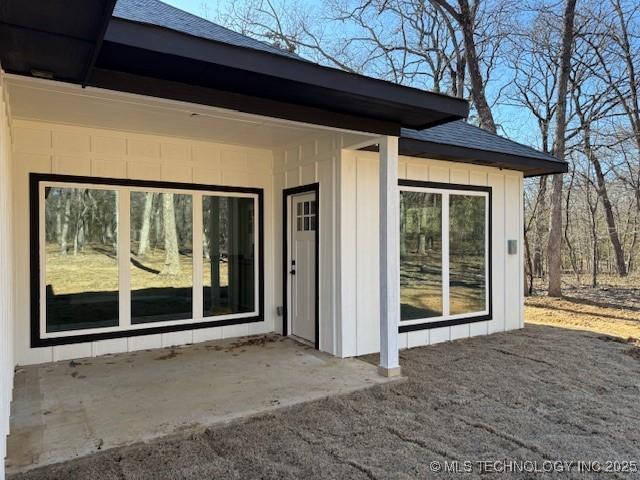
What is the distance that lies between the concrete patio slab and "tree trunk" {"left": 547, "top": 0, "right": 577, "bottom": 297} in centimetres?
684

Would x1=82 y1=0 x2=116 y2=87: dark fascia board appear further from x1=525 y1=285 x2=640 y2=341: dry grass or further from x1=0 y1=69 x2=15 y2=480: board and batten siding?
x1=525 y1=285 x2=640 y2=341: dry grass

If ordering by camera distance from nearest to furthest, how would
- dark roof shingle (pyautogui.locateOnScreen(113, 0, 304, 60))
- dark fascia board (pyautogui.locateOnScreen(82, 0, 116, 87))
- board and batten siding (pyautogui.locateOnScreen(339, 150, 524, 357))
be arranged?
1. dark fascia board (pyautogui.locateOnScreen(82, 0, 116, 87))
2. dark roof shingle (pyautogui.locateOnScreen(113, 0, 304, 60))
3. board and batten siding (pyautogui.locateOnScreen(339, 150, 524, 357))

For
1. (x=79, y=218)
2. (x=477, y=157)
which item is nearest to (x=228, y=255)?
(x=79, y=218)

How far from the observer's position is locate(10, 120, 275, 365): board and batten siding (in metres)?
4.53

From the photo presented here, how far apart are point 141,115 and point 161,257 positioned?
5.94 feet

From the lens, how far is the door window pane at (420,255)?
5.53 m

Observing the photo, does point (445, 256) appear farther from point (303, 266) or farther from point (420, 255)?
point (303, 266)

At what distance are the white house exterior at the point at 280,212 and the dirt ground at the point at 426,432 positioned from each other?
2.54ft

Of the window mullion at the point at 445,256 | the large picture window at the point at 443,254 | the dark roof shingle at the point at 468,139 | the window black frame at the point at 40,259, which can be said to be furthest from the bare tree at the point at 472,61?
the window black frame at the point at 40,259

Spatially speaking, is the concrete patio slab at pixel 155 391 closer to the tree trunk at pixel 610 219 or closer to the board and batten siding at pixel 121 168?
the board and batten siding at pixel 121 168

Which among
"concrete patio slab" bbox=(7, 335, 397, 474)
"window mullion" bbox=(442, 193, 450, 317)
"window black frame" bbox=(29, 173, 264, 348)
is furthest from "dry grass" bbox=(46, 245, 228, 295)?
"window mullion" bbox=(442, 193, 450, 317)

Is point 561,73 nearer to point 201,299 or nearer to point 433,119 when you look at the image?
point 433,119

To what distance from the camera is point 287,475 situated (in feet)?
8.33

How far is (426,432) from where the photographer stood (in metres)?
3.09
